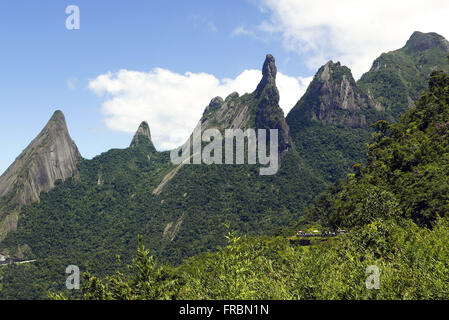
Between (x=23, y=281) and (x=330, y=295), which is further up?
(x=330, y=295)

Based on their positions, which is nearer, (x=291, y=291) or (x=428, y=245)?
(x=291, y=291)


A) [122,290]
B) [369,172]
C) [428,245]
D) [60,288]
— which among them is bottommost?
[60,288]

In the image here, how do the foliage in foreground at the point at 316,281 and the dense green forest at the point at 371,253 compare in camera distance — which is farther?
the dense green forest at the point at 371,253

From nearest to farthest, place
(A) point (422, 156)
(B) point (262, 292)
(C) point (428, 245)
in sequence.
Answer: (B) point (262, 292)
(C) point (428, 245)
(A) point (422, 156)

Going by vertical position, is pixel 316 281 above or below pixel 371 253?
below

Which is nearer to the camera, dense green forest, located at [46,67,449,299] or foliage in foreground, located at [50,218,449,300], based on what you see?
foliage in foreground, located at [50,218,449,300]

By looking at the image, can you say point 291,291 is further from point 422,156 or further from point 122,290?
point 422,156

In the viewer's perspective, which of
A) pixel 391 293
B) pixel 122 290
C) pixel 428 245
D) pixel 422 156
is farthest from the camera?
pixel 422 156

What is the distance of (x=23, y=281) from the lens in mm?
184000

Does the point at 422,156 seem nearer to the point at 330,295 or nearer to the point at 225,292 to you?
the point at 330,295

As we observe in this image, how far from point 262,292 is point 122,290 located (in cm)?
1426

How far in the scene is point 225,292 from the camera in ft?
97.0

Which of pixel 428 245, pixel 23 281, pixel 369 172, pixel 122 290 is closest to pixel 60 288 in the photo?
pixel 23 281

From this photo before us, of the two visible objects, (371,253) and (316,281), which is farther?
(371,253)
